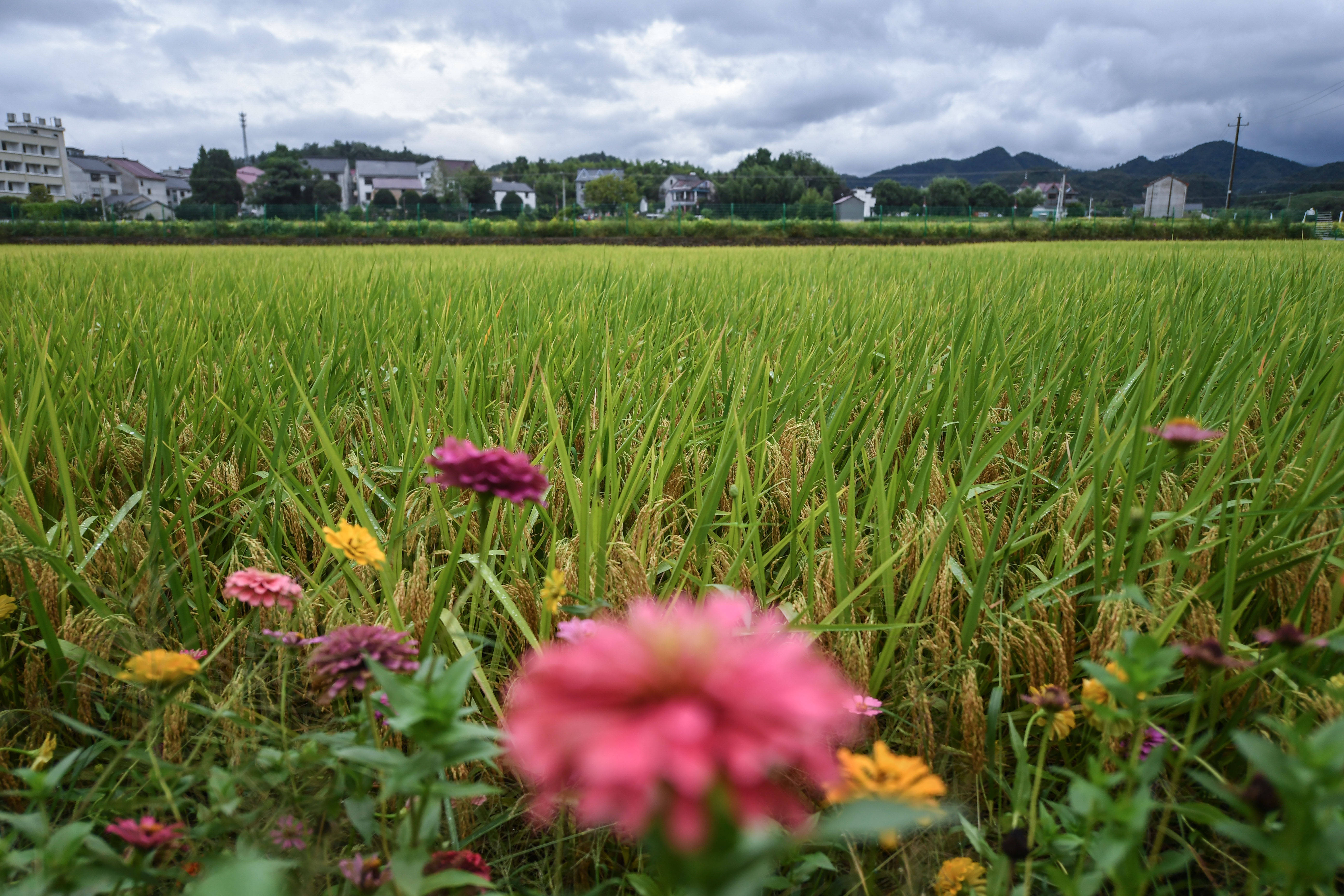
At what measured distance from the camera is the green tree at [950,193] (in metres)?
43.2

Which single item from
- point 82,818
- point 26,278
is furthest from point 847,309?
point 26,278

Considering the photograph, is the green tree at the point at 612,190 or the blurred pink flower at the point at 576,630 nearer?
the blurred pink flower at the point at 576,630

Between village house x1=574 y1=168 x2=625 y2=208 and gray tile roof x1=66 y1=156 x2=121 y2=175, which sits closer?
gray tile roof x1=66 y1=156 x2=121 y2=175

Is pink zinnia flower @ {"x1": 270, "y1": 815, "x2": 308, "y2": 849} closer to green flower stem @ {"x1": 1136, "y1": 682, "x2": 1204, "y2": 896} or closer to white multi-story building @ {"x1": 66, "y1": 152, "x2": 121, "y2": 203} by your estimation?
green flower stem @ {"x1": 1136, "y1": 682, "x2": 1204, "y2": 896}

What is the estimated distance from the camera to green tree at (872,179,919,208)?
48.8 m

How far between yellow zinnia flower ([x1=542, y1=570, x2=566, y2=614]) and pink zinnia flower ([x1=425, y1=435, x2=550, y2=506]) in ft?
0.41

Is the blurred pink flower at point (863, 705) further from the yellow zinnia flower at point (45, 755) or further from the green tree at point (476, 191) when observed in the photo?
the green tree at point (476, 191)

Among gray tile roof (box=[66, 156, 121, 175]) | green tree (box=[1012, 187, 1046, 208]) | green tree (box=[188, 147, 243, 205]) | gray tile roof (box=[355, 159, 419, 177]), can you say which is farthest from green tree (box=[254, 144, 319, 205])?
green tree (box=[1012, 187, 1046, 208])

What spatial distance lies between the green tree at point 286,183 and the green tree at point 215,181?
14.6ft

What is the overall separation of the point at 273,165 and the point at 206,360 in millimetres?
43132

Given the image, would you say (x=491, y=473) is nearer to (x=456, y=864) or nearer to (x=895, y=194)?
(x=456, y=864)

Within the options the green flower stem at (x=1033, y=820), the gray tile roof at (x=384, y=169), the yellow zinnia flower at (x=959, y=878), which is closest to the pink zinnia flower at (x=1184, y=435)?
the green flower stem at (x=1033, y=820)

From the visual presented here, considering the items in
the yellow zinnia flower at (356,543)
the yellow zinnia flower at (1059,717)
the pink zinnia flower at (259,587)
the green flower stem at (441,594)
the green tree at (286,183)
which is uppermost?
the green tree at (286,183)

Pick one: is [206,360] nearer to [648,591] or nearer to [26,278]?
[648,591]
